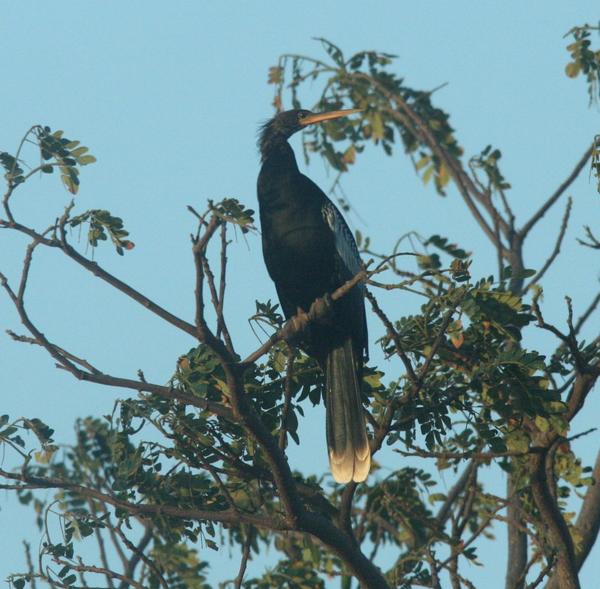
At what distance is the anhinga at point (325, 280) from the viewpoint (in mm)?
6379

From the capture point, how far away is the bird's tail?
20.8ft

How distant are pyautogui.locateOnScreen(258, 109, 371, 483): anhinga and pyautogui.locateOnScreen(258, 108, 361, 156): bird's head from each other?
23.3 inches

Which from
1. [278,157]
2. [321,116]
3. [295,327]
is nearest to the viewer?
[295,327]

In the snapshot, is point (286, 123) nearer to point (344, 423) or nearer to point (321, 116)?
point (321, 116)

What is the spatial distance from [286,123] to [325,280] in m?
1.66

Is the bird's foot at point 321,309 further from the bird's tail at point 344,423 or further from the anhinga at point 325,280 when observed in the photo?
the bird's tail at point 344,423

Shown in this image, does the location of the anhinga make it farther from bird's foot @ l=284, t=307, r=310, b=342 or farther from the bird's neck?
bird's foot @ l=284, t=307, r=310, b=342

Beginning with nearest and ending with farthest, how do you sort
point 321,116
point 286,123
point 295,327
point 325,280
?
point 295,327, point 325,280, point 286,123, point 321,116

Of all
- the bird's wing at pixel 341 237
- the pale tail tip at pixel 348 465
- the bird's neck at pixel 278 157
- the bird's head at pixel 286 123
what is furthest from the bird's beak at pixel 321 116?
the pale tail tip at pixel 348 465

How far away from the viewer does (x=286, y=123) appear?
26.3ft

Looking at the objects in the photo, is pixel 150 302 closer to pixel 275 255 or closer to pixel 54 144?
pixel 54 144

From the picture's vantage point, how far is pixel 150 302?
4.59 metres

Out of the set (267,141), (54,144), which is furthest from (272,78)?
(54,144)

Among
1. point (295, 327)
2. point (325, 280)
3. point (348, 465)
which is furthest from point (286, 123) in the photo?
point (295, 327)
